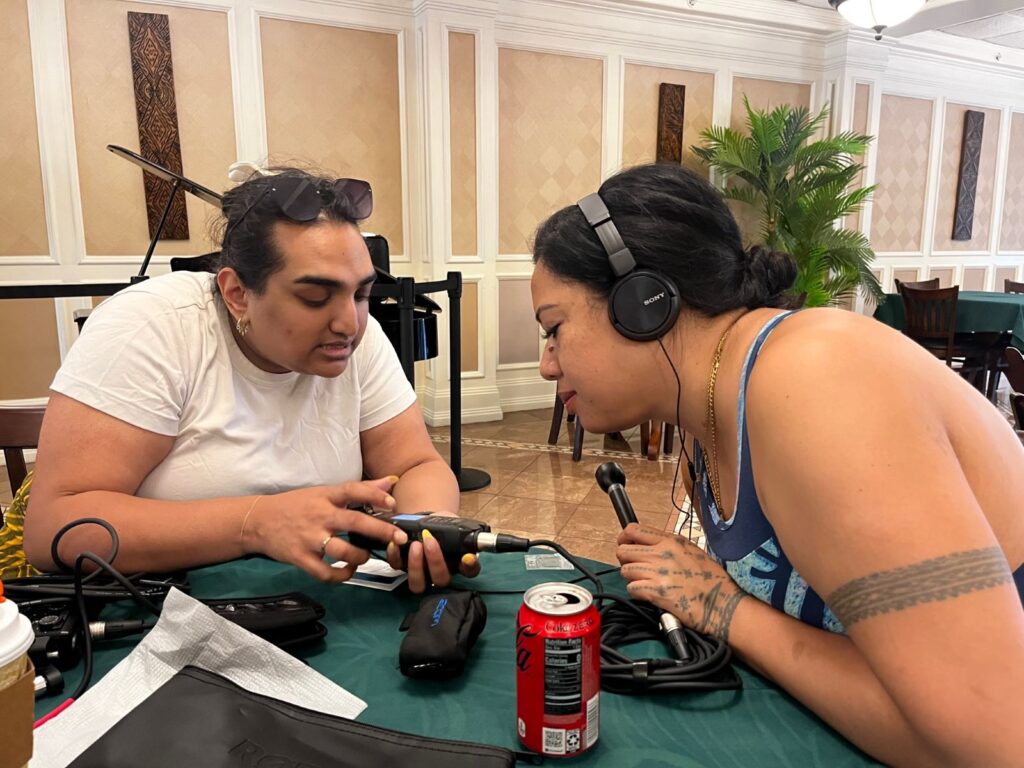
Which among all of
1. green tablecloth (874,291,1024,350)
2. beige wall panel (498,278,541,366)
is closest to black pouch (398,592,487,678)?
beige wall panel (498,278,541,366)

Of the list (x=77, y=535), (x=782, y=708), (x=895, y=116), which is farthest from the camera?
(x=895, y=116)

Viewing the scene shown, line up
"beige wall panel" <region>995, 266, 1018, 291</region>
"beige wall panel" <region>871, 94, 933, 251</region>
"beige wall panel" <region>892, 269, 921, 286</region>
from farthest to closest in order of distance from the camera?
"beige wall panel" <region>995, 266, 1018, 291</region> < "beige wall panel" <region>892, 269, 921, 286</region> < "beige wall panel" <region>871, 94, 933, 251</region>

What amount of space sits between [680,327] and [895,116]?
270 inches

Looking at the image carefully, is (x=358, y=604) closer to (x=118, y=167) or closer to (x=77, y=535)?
(x=77, y=535)

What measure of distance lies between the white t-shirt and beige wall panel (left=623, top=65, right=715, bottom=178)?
452 centimetres

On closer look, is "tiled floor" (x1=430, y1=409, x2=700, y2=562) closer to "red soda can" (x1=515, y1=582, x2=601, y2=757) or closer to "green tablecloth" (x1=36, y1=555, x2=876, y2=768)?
"green tablecloth" (x1=36, y1=555, x2=876, y2=768)

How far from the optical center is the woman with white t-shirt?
1.03m

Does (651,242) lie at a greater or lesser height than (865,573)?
greater

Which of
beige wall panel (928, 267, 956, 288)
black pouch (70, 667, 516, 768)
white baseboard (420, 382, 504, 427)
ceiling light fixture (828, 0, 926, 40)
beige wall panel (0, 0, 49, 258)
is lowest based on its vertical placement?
white baseboard (420, 382, 504, 427)

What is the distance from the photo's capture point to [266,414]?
1.30 metres

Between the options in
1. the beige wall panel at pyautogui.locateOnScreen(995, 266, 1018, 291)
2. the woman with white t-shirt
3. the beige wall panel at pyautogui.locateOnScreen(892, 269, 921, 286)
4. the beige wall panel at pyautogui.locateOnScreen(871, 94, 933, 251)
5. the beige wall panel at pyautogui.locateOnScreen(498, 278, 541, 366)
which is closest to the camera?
the woman with white t-shirt

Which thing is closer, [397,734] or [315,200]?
[397,734]

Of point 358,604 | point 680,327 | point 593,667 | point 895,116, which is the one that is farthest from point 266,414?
point 895,116

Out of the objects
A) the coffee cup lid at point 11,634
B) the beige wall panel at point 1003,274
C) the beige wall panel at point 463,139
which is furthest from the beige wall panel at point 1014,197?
the coffee cup lid at point 11,634
